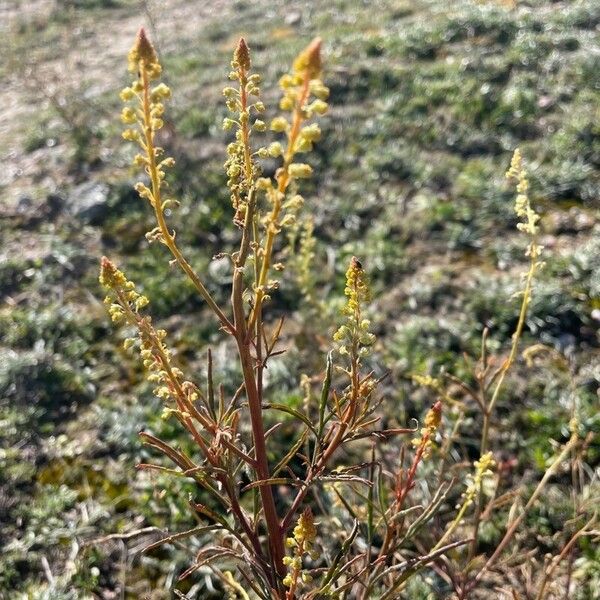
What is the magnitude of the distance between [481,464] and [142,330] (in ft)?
3.39

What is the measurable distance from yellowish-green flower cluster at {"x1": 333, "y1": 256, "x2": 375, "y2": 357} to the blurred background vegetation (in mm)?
1706

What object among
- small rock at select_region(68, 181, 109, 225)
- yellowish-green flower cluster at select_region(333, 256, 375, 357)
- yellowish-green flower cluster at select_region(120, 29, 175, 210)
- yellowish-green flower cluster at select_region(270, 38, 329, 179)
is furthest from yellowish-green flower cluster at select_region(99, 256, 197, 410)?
small rock at select_region(68, 181, 109, 225)

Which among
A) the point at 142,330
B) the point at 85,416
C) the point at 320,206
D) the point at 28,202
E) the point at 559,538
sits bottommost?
the point at 559,538

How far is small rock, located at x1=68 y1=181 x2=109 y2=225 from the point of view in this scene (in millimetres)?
5910

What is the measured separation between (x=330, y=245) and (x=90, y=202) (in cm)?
256

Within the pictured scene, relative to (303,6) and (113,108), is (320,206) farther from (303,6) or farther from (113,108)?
(303,6)

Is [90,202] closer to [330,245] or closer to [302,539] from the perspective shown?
[330,245]

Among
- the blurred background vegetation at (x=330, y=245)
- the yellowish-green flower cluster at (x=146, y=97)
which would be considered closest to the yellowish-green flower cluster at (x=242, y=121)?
the yellowish-green flower cluster at (x=146, y=97)

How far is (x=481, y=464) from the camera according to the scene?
5.60ft

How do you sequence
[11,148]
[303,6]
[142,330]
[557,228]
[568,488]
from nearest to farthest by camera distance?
[142,330] < [568,488] < [557,228] < [11,148] < [303,6]

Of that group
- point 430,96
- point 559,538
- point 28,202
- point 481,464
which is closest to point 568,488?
point 559,538

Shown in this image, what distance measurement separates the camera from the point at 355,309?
1338 mm

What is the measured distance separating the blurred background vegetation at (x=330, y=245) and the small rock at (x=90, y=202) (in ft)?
0.07

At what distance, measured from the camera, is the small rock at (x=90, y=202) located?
5910 millimetres
